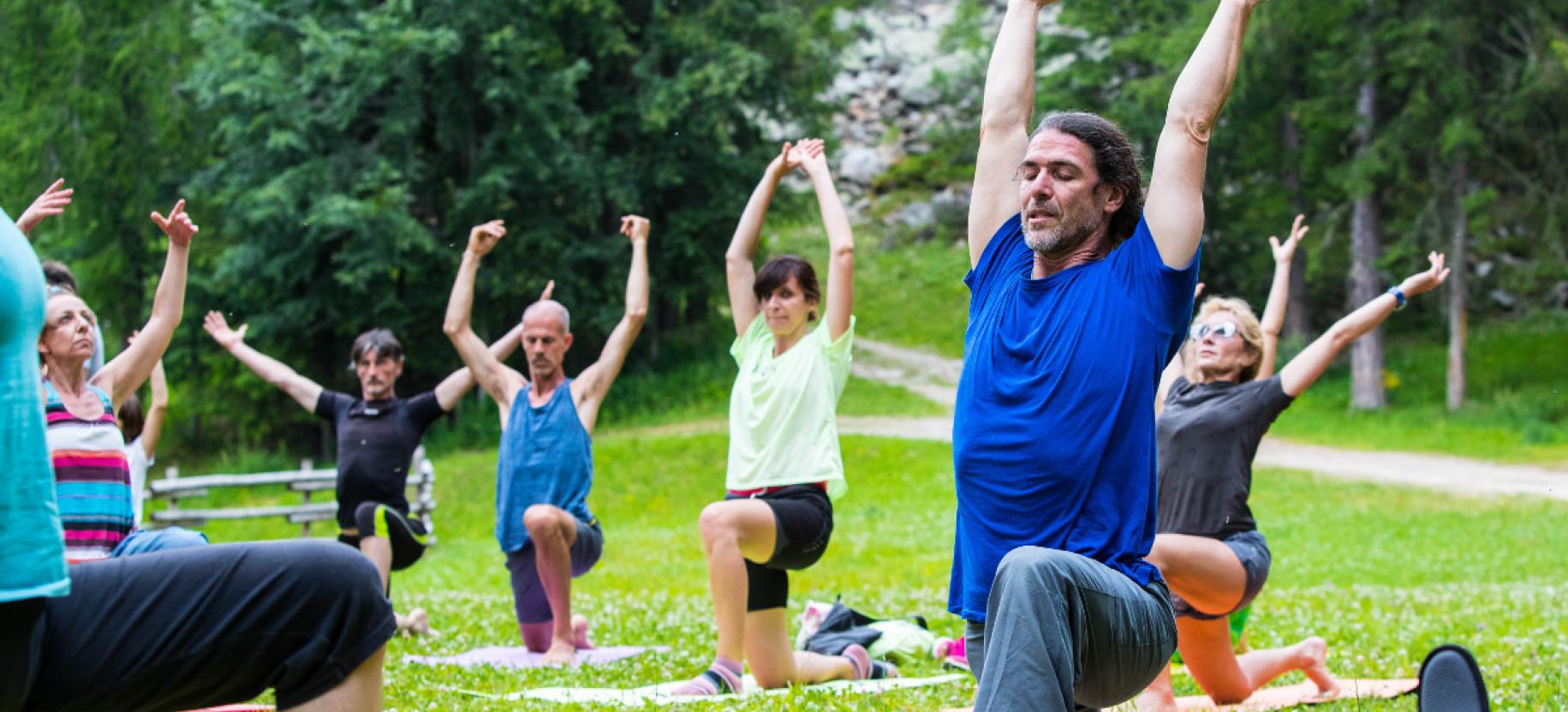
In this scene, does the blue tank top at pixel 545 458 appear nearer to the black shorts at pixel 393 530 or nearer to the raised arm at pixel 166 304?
the black shorts at pixel 393 530

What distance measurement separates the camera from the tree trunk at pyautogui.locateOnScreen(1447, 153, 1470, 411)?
2897 centimetres

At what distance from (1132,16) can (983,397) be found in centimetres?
3468

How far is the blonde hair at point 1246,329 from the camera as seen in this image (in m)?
6.90

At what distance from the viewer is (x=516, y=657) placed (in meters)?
9.07

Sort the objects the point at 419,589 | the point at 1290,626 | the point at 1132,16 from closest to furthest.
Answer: the point at 1290,626, the point at 419,589, the point at 1132,16

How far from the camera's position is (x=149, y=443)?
9.55m

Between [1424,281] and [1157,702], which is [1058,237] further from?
[1424,281]

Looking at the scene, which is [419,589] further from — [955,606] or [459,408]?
[459,408]

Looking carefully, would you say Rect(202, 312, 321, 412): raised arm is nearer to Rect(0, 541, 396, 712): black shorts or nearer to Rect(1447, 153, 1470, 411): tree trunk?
Rect(0, 541, 396, 712): black shorts

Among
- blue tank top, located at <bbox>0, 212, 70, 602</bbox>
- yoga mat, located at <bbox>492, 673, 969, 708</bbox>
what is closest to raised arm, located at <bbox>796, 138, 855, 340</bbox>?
yoga mat, located at <bbox>492, 673, 969, 708</bbox>

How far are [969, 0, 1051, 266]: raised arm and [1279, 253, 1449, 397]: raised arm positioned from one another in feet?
8.15

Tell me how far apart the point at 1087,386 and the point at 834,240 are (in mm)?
3220

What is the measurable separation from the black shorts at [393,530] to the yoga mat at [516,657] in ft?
2.29

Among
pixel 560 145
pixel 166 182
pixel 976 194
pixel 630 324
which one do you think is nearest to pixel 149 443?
pixel 630 324
